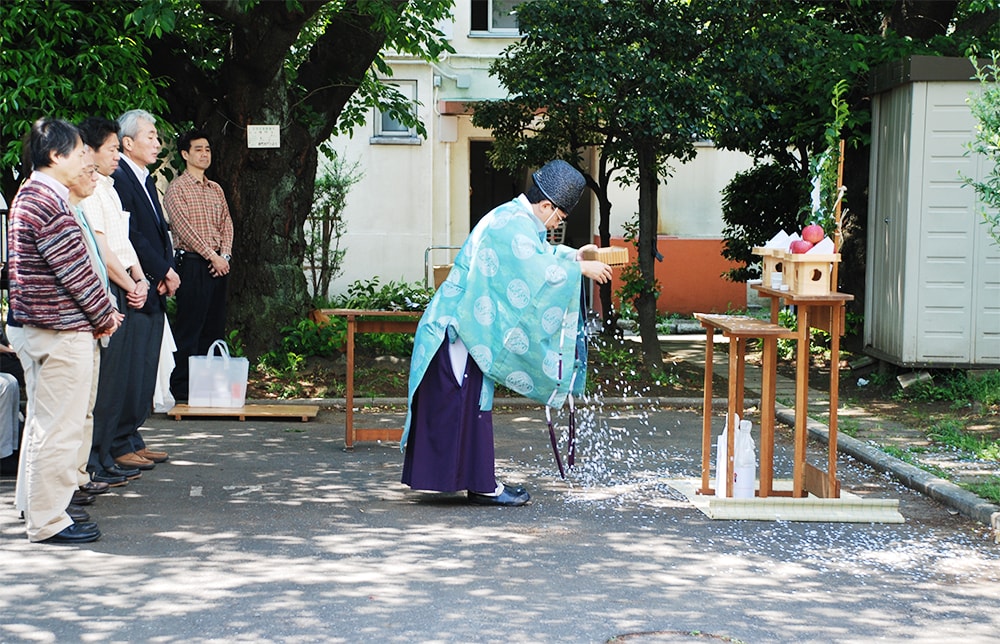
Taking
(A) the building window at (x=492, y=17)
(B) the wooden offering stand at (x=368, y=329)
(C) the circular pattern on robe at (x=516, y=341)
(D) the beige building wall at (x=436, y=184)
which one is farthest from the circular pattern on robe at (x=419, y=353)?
(A) the building window at (x=492, y=17)

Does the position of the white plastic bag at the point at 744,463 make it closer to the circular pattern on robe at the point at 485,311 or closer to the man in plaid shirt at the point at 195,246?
the circular pattern on robe at the point at 485,311

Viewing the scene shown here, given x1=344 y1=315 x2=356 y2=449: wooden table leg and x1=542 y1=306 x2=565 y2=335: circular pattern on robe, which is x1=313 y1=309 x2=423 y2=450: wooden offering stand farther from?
x1=542 y1=306 x2=565 y2=335: circular pattern on robe

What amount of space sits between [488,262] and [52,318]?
2.15m

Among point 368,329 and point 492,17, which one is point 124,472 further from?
point 492,17

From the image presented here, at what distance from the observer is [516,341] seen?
21.2ft

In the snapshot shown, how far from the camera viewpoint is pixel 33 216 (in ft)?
18.1

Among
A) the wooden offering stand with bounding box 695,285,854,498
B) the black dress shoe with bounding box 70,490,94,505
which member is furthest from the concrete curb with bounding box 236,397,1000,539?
the black dress shoe with bounding box 70,490,94,505

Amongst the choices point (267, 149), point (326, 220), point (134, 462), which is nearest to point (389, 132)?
point (326, 220)

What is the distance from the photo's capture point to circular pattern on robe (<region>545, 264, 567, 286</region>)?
6379mm

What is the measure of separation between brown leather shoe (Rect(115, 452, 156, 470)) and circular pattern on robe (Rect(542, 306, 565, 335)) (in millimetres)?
2617

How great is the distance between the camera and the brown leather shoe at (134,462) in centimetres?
730

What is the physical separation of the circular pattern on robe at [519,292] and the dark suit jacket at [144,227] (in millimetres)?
2271

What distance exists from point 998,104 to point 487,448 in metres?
3.22

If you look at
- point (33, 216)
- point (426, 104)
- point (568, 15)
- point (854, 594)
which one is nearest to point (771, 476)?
point (854, 594)
